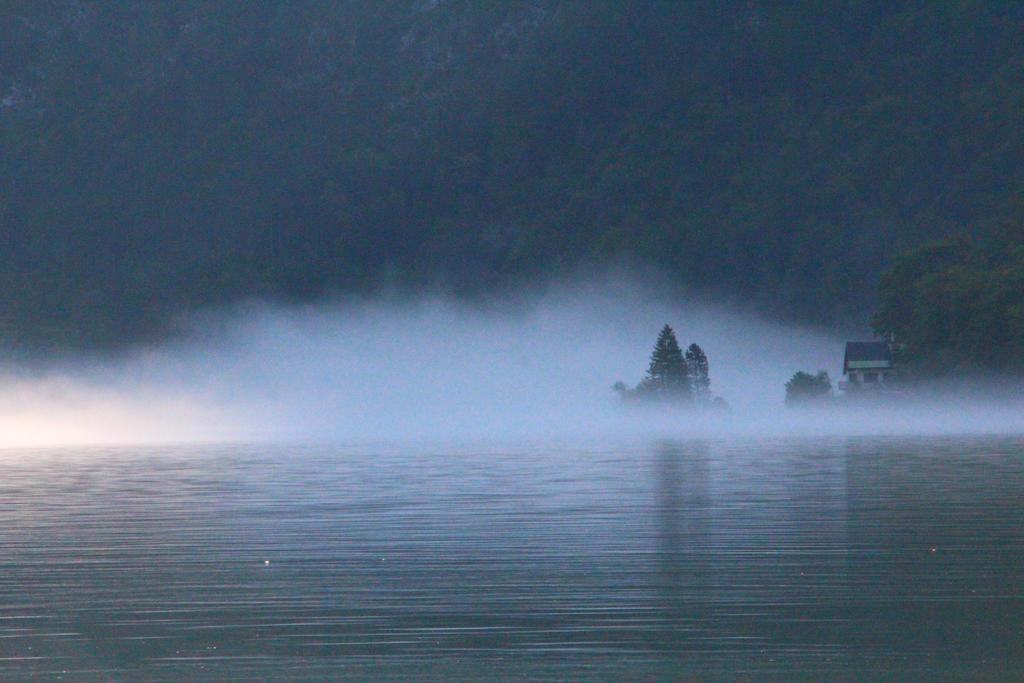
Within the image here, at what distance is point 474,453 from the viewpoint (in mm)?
51406

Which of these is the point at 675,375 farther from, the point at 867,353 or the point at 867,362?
the point at 867,353

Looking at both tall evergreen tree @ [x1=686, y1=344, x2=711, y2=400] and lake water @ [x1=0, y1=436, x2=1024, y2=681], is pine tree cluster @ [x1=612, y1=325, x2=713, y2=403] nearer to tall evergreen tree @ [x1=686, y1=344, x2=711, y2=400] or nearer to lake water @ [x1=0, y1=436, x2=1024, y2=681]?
tall evergreen tree @ [x1=686, y1=344, x2=711, y2=400]

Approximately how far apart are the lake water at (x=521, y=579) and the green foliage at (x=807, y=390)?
72291mm

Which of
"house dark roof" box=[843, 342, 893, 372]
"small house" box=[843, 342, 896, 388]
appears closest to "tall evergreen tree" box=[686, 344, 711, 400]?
"small house" box=[843, 342, 896, 388]

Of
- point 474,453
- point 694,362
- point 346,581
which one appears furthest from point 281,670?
point 694,362

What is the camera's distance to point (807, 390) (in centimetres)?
11019

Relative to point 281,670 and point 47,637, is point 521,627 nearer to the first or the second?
point 281,670

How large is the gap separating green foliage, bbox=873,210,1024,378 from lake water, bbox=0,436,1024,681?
213 ft

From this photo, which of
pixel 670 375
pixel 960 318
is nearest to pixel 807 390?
pixel 670 375

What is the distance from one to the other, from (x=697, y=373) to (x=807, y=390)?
9.00 metres

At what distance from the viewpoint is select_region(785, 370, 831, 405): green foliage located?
350ft

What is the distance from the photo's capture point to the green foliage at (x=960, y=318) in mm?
97438

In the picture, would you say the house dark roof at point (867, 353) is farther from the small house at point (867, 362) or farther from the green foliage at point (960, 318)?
the green foliage at point (960, 318)

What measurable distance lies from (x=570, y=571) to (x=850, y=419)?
7636cm
